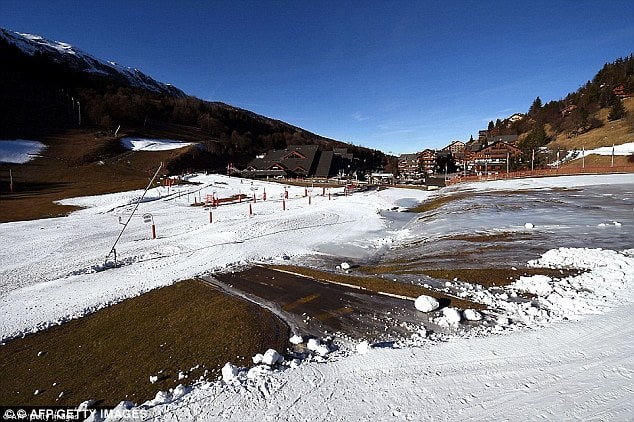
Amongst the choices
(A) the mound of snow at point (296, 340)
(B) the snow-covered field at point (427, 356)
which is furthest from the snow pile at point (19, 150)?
(A) the mound of snow at point (296, 340)

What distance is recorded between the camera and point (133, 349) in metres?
6.97

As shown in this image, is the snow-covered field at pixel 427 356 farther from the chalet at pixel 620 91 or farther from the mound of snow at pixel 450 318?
the chalet at pixel 620 91

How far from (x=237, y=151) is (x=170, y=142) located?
1030 inches

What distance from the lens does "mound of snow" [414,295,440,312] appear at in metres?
7.90

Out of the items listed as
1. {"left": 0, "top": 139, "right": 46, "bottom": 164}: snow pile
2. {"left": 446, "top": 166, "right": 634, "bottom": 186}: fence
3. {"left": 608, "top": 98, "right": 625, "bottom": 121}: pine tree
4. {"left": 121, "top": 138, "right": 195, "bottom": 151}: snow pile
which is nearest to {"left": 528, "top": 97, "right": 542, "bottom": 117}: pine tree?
{"left": 608, "top": 98, "right": 625, "bottom": 121}: pine tree

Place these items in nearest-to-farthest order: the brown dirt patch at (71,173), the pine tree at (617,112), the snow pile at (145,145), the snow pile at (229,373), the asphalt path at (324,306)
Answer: the snow pile at (229,373) < the asphalt path at (324,306) < the brown dirt patch at (71,173) < the snow pile at (145,145) < the pine tree at (617,112)

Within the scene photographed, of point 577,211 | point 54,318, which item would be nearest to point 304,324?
point 54,318

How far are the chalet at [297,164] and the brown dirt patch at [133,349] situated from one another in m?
67.7

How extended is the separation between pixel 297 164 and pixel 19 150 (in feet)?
208

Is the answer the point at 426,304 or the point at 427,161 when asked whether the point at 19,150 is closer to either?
the point at 426,304

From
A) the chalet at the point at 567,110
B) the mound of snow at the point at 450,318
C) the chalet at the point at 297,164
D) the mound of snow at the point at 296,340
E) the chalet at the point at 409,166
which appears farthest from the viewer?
the chalet at the point at 567,110

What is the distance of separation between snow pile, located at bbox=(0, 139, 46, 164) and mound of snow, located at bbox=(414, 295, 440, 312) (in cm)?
8615

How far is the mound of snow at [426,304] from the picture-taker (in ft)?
25.9

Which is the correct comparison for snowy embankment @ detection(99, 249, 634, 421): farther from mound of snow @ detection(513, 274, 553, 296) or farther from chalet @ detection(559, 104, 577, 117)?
chalet @ detection(559, 104, 577, 117)
